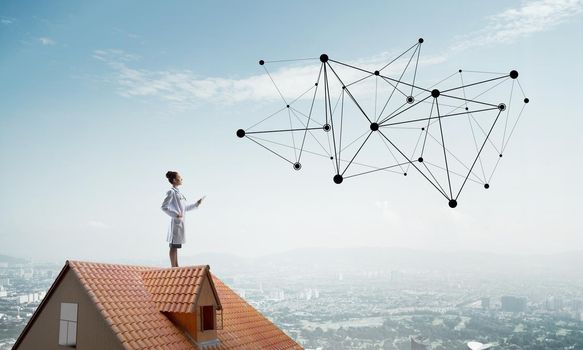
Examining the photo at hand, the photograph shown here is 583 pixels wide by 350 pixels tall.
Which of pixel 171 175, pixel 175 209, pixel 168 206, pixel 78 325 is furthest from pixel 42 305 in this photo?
pixel 171 175

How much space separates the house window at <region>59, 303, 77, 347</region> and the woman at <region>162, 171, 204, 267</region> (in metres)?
3.56

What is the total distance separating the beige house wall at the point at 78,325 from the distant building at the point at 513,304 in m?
164

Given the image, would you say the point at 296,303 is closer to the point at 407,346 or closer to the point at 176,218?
the point at 407,346

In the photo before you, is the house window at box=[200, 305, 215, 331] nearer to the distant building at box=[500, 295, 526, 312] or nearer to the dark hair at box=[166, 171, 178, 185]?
the dark hair at box=[166, 171, 178, 185]

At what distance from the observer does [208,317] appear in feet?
50.4

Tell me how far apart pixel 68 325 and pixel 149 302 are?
7.37ft

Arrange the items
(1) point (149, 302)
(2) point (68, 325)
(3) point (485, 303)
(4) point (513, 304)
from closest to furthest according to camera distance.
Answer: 1. (2) point (68, 325)
2. (1) point (149, 302)
3. (4) point (513, 304)
4. (3) point (485, 303)

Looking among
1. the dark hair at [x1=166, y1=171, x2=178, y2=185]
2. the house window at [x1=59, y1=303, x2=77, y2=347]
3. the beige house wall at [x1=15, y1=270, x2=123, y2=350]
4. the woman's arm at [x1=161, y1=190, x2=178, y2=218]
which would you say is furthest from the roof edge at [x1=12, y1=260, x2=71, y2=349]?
the dark hair at [x1=166, y1=171, x2=178, y2=185]

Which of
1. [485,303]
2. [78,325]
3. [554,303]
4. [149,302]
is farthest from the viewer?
[485,303]

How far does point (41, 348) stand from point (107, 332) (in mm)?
3237

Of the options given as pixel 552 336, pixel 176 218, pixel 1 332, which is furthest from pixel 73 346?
pixel 552 336

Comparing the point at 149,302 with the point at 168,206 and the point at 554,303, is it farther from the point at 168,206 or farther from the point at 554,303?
the point at 554,303

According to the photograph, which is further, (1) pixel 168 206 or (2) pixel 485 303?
(2) pixel 485 303

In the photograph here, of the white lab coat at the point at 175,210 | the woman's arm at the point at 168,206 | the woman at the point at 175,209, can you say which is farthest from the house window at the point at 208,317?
the woman's arm at the point at 168,206
